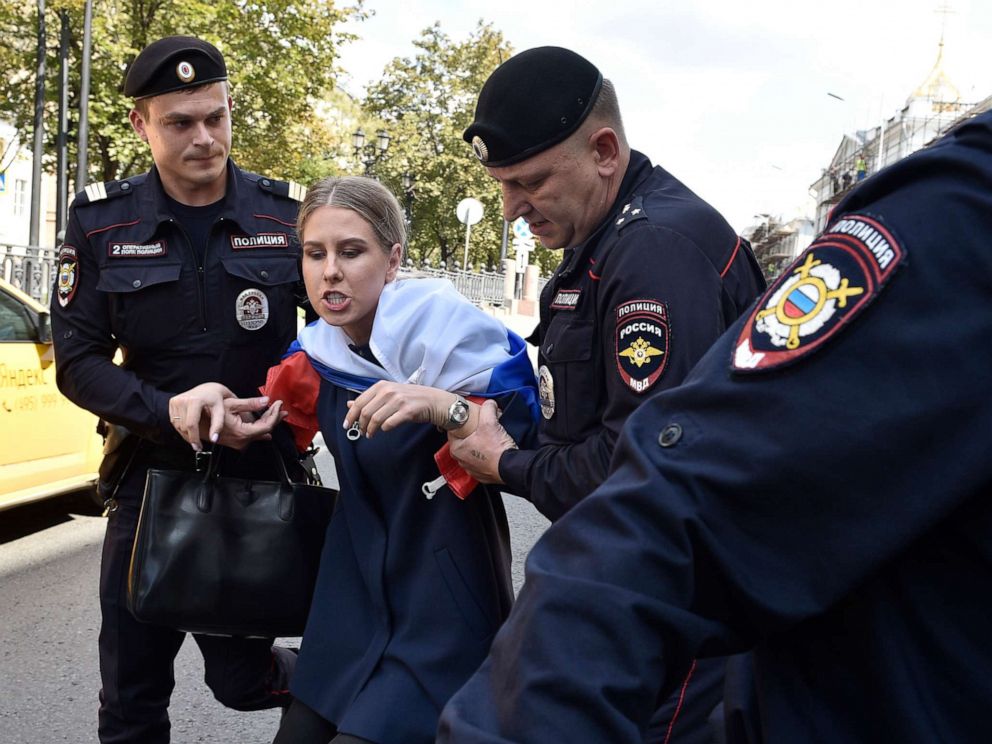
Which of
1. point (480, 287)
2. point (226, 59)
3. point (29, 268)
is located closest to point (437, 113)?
point (480, 287)

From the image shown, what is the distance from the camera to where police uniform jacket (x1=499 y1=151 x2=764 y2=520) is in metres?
1.95

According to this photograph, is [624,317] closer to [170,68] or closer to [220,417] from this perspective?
[220,417]

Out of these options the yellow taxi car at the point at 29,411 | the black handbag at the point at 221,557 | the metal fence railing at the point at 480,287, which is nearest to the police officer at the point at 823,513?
the black handbag at the point at 221,557

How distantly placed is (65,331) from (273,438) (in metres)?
0.68

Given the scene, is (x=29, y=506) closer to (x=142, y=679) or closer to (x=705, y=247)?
(x=142, y=679)

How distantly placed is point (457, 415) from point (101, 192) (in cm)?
140

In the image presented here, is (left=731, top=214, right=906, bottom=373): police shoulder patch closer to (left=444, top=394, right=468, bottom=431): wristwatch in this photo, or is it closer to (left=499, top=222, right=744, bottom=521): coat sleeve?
(left=499, top=222, right=744, bottom=521): coat sleeve

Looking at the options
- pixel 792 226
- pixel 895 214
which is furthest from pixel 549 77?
pixel 792 226

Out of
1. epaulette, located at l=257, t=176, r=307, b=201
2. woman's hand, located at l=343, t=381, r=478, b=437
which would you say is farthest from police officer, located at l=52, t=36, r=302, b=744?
woman's hand, located at l=343, t=381, r=478, b=437

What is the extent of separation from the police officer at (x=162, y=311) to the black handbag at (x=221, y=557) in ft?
0.73

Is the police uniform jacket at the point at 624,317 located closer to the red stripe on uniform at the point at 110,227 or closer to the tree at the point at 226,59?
the red stripe on uniform at the point at 110,227

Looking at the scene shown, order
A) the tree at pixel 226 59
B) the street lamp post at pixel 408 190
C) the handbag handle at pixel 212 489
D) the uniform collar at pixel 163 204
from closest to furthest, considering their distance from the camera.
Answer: the handbag handle at pixel 212 489 → the uniform collar at pixel 163 204 → the tree at pixel 226 59 → the street lamp post at pixel 408 190

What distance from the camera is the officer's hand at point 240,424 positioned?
2.67 meters

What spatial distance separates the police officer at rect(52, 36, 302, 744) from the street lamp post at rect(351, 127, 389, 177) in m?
34.9
